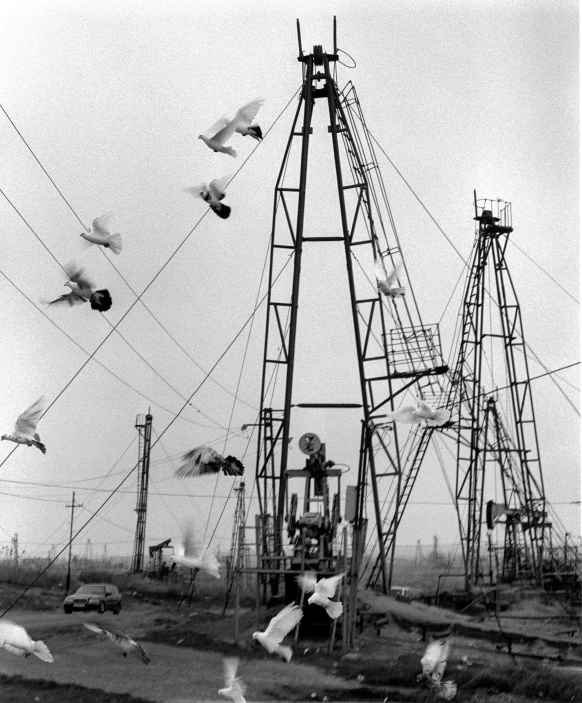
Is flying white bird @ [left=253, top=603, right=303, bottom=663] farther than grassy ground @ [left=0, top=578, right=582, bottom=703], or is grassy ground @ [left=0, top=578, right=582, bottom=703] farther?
flying white bird @ [left=253, top=603, right=303, bottom=663]

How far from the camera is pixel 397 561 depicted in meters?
63.1

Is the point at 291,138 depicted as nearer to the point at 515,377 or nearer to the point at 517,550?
the point at 515,377

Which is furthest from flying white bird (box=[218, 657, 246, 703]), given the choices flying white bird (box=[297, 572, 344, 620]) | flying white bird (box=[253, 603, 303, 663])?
flying white bird (box=[297, 572, 344, 620])

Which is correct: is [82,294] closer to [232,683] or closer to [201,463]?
[201,463]

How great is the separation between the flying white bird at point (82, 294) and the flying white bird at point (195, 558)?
5.14 metres

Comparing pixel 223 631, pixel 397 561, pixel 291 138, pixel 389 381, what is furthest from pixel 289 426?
pixel 397 561

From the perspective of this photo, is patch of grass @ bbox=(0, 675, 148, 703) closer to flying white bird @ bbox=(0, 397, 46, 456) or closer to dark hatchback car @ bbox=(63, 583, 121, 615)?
flying white bird @ bbox=(0, 397, 46, 456)

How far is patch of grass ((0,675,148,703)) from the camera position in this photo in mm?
20969

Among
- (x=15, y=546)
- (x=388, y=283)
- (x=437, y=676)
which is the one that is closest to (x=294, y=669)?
(x=437, y=676)

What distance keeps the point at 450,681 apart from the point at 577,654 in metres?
6.32

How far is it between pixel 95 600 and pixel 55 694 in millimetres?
15165

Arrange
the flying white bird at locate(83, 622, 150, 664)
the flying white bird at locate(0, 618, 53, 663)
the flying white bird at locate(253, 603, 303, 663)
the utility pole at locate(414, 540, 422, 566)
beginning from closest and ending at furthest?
1. the flying white bird at locate(0, 618, 53, 663)
2. the flying white bird at locate(253, 603, 303, 663)
3. the flying white bird at locate(83, 622, 150, 664)
4. the utility pole at locate(414, 540, 422, 566)

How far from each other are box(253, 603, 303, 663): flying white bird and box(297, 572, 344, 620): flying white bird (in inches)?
25.6

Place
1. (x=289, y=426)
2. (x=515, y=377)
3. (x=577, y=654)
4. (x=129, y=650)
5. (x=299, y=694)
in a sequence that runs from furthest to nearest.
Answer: (x=515, y=377) < (x=289, y=426) < (x=577, y=654) < (x=129, y=650) < (x=299, y=694)
